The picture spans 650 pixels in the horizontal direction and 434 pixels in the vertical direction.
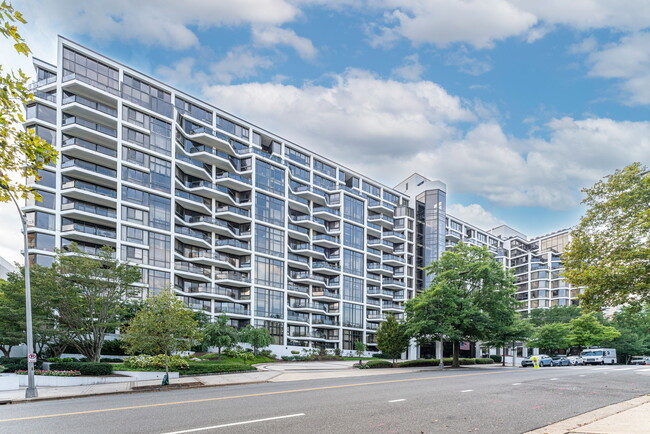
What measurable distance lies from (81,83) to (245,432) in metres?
48.8

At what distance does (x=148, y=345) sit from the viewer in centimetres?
2644

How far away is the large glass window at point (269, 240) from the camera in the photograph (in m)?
67.7

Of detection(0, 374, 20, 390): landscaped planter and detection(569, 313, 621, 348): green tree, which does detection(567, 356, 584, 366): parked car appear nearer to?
detection(569, 313, 621, 348): green tree

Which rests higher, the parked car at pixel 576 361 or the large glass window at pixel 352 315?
the large glass window at pixel 352 315

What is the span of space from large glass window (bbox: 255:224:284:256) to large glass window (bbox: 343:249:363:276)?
49.3 feet

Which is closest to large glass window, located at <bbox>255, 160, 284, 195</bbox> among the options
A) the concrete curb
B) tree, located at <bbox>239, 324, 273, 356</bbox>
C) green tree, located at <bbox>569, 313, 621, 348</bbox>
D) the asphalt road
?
tree, located at <bbox>239, 324, 273, 356</bbox>

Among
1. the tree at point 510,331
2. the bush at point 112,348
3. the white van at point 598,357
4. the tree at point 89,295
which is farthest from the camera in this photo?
the white van at point 598,357

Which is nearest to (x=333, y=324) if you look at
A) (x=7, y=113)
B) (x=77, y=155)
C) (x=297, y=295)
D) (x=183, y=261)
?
(x=297, y=295)

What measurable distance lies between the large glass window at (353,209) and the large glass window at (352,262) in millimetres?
5809

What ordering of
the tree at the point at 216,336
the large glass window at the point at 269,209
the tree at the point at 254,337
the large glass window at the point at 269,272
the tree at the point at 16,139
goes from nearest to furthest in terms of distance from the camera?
the tree at the point at 16,139, the tree at the point at 216,336, the tree at the point at 254,337, the large glass window at the point at 269,272, the large glass window at the point at 269,209

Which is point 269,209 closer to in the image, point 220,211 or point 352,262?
point 220,211

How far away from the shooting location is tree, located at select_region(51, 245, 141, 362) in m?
34.9

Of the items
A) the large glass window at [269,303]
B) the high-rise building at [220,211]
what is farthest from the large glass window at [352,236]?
the large glass window at [269,303]

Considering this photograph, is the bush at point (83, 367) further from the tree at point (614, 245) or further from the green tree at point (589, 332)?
the green tree at point (589, 332)
